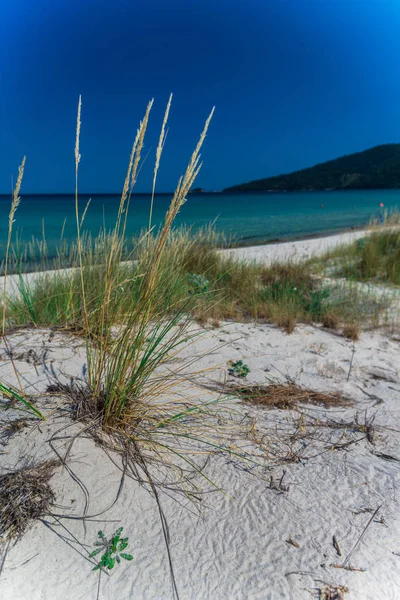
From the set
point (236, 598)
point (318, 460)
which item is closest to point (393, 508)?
point (318, 460)

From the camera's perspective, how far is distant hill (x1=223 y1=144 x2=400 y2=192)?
218 ft

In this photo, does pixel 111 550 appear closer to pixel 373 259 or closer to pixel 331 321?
pixel 331 321

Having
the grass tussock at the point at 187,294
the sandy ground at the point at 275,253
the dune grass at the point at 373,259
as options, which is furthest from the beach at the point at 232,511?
the dune grass at the point at 373,259

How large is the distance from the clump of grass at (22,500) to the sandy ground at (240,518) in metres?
0.04

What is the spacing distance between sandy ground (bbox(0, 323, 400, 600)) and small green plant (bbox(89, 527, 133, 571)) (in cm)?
3

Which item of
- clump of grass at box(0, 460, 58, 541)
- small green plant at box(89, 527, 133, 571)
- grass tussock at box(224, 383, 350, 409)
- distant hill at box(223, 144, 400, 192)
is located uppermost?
distant hill at box(223, 144, 400, 192)

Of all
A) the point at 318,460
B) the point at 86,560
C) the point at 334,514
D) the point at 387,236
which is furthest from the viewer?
the point at 387,236

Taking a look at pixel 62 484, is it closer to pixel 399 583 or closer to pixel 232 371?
pixel 399 583

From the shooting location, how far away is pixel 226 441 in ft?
6.72

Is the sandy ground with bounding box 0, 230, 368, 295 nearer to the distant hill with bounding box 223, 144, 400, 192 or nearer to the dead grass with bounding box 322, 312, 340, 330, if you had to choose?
the dead grass with bounding box 322, 312, 340, 330

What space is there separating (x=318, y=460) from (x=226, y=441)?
0.44 m

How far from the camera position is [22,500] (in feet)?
5.13

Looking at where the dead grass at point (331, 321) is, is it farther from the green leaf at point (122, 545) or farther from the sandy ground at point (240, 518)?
the green leaf at point (122, 545)

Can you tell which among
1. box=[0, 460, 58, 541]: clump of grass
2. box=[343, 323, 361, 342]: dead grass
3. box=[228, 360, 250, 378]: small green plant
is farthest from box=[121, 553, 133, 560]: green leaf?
box=[343, 323, 361, 342]: dead grass
